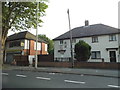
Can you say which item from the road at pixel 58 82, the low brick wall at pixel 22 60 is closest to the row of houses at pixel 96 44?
the low brick wall at pixel 22 60

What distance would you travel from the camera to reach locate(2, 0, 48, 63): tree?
21219 mm

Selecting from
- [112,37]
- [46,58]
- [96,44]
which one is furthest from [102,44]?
[46,58]

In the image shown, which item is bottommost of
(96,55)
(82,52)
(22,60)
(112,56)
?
(22,60)

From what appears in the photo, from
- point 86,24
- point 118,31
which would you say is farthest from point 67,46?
point 118,31

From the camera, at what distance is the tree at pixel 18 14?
21219 millimetres

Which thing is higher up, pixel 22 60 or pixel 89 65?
pixel 22 60

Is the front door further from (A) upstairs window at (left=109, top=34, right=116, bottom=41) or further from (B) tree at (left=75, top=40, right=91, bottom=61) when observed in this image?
(B) tree at (left=75, top=40, right=91, bottom=61)

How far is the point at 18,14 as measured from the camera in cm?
2214

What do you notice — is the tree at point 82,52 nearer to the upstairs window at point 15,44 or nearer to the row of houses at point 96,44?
the row of houses at point 96,44

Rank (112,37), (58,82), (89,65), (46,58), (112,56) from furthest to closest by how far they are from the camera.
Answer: (46,58), (112,37), (112,56), (89,65), (58,82)

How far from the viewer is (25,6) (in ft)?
71.0

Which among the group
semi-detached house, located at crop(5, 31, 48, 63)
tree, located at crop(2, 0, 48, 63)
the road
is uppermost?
tree, located at crop(2, 0, 48, 63)

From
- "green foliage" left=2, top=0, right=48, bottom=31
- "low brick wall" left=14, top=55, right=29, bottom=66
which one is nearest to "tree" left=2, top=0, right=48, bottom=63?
"green foliage" left=2, top=0, right=48, bottom=31

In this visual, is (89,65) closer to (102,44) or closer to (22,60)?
(102,44)
